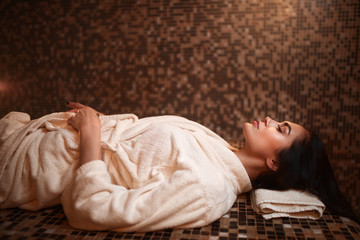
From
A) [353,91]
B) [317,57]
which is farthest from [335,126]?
[317,57]

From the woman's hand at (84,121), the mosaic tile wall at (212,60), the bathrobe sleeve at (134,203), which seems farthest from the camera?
→ the mosaic tile wall at (212,60)

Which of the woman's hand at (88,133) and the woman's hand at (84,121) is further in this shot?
the woman's hand at (84,121)

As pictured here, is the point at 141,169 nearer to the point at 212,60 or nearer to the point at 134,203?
the point at 134,203

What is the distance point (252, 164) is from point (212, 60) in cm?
76

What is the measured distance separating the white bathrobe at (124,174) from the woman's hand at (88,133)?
5 centimetres

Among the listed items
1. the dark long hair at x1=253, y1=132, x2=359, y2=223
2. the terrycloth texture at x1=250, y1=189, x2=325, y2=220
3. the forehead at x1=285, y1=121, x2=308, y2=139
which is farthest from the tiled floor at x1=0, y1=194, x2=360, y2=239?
the forehead at x1=285, y1=121, x2=308, y2=139

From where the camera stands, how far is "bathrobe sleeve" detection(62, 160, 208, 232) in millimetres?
1072

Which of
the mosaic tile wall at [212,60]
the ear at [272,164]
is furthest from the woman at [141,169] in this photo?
the mosaic tile wall at [212,60]

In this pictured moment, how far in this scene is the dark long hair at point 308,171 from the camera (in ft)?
4.55

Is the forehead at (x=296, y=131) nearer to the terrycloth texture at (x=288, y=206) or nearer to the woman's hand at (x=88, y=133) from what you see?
the terrycloth texture at (x=288, y=206)

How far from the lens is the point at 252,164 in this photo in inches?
56.8

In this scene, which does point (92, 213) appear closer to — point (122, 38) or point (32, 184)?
point (32, 184)

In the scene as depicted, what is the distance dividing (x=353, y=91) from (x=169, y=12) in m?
1.29

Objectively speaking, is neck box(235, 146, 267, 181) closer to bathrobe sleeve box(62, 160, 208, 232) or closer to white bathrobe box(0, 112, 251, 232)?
white bathrobe box(0, 112, 251, 232)
